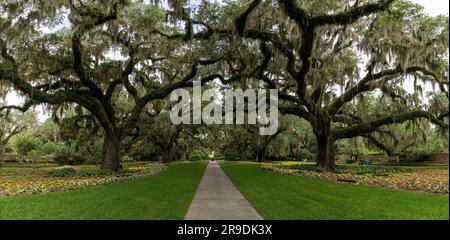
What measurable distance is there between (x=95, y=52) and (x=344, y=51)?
15086 millimetres

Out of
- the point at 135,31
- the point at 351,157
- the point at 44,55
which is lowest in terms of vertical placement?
the point at 351,157

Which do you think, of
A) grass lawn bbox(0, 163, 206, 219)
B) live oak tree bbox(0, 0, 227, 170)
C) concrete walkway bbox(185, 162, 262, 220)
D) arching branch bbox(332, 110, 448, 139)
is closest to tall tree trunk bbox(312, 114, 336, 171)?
arching branch bbox(332, 110, 448, 139)

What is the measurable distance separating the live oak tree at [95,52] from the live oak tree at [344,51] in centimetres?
365

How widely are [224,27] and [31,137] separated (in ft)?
165

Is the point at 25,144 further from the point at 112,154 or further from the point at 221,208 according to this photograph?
the point at 221,208

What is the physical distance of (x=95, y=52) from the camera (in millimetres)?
21672

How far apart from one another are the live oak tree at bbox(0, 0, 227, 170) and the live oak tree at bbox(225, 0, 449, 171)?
144 inches

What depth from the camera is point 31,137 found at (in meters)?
57.2

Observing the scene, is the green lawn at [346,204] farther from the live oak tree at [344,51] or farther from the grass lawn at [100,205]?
the live oak tree at [344,51]

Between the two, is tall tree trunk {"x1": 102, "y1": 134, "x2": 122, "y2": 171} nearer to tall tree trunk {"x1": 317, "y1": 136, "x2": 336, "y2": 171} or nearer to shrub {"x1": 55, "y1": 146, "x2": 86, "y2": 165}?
tall tree trunk {"x1": 317, "y1": 136, "x2": 336, "y2": 171}

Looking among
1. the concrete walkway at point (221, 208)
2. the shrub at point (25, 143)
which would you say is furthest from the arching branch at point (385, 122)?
the shrub at point (25, 143)

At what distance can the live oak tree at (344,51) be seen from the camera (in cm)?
1512
